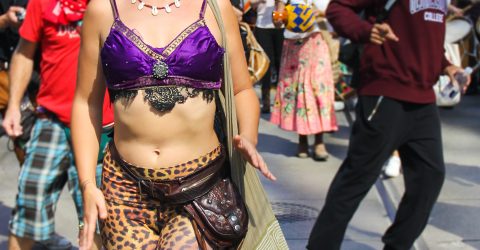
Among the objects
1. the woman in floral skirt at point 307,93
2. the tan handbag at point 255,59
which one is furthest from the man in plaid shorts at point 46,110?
the woman in floral skirt at point 307,93

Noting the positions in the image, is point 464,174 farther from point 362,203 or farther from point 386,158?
point 386,158

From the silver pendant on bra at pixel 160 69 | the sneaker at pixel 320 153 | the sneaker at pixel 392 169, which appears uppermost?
the silver pendant on bra at pixel 160 69

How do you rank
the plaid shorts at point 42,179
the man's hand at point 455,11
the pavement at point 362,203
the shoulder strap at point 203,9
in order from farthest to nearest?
A: the man's hand at point 455,11 < the pavement at point 362,203 < the plaid shorts at point 42,179 < the shoulder strap at point 203,9

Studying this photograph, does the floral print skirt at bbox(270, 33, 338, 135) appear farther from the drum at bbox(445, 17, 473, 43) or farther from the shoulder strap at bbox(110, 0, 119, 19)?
the shoulder strap at bbox(110, 0, 119, 19)

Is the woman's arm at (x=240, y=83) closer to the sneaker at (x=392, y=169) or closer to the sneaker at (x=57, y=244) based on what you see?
the sneaker at (x=57, y=244)

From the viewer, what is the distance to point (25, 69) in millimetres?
4398

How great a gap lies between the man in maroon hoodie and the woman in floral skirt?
10.0 ft

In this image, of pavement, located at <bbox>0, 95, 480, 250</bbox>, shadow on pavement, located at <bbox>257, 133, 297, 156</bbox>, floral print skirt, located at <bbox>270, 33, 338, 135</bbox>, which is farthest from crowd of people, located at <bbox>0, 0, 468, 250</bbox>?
shadow on pavement, located at <bbox>257, 133, 297, 156</bbox>

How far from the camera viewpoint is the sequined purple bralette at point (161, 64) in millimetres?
2775

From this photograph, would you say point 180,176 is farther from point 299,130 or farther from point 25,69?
point 299,130

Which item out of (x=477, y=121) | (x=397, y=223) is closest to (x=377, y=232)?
(x=397, y=223)

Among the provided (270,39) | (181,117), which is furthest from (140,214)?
(270,39)

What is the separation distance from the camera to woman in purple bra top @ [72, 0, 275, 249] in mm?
2801

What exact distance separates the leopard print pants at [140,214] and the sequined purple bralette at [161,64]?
225mm
